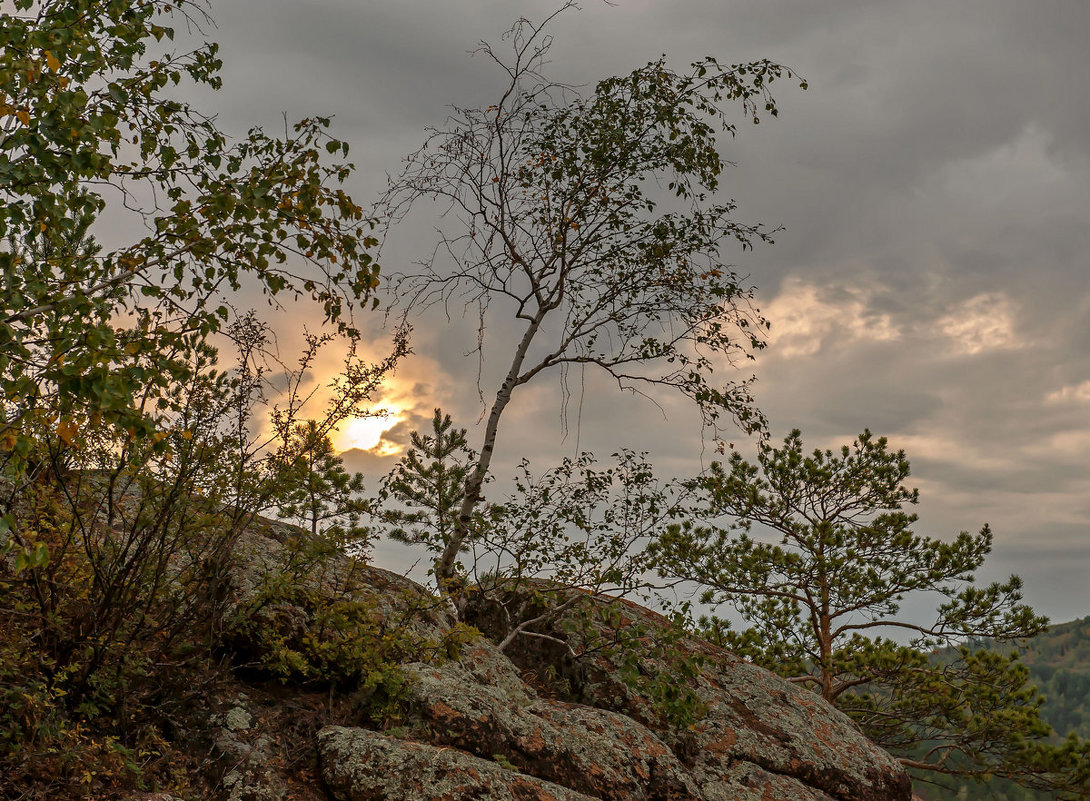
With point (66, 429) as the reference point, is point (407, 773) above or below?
below

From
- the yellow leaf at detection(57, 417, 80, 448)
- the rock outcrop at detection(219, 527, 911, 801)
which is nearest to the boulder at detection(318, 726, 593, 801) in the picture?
the rock outcrop at detection(219, 527, 911, 801)

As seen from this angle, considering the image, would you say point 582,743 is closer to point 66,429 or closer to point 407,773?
point 407,773

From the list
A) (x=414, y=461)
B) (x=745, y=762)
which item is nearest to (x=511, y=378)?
(x=414, y=461)

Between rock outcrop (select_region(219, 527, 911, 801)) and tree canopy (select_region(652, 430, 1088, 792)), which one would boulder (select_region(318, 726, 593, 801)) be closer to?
rock outcrop (select_region(219, 527, 911, 801))

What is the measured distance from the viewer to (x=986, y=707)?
17609 mm

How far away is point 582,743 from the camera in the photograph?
809 centimetres

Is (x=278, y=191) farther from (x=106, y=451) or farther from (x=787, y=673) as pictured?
(x=787, y=673)

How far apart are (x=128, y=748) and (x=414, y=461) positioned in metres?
8.93

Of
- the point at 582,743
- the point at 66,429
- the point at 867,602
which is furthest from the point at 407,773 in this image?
the point at 867,602

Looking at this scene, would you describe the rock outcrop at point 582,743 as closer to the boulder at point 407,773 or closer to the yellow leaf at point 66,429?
the boulder at point 407,773

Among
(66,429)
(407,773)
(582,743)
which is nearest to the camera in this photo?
(66,429)

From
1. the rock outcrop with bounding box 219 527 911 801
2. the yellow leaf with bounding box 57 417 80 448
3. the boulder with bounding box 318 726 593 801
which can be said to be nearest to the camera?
the yellow leaf with bounding box 57 417 80 448

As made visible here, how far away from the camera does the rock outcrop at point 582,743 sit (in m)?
6.64

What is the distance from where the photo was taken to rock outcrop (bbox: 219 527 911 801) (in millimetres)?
6641
